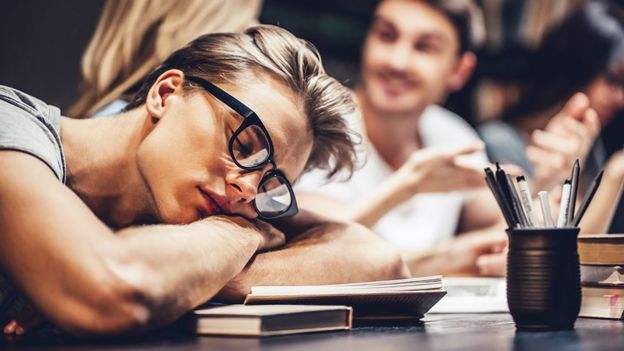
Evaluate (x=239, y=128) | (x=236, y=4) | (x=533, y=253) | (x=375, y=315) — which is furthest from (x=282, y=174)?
(x=236, y=4)

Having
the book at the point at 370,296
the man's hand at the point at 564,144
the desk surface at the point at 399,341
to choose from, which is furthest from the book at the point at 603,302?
the man's hand at the point at 564,144

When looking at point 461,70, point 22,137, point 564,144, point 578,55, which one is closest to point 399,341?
point 22,137

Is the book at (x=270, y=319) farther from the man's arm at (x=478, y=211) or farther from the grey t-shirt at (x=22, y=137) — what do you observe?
the man's arm at (x=478, y=211)

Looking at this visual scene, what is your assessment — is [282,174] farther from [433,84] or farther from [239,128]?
[433,84]

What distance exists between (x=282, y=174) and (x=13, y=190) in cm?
50

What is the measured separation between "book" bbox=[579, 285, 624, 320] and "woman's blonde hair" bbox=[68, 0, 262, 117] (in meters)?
1.18

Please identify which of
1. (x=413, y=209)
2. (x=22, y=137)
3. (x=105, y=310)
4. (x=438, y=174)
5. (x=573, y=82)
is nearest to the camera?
(x=105, y=310)

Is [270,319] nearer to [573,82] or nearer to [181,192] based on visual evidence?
[181,192]

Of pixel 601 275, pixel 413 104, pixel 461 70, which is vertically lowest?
pixel 413 104

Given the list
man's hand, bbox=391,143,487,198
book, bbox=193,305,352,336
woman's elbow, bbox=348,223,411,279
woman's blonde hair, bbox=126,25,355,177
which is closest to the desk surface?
book, bbox=193,305,352,336

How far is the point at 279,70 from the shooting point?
4.60 feet

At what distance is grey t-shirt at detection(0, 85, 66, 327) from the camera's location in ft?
3.61

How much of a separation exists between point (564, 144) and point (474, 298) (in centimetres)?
104

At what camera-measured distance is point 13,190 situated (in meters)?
1.01
